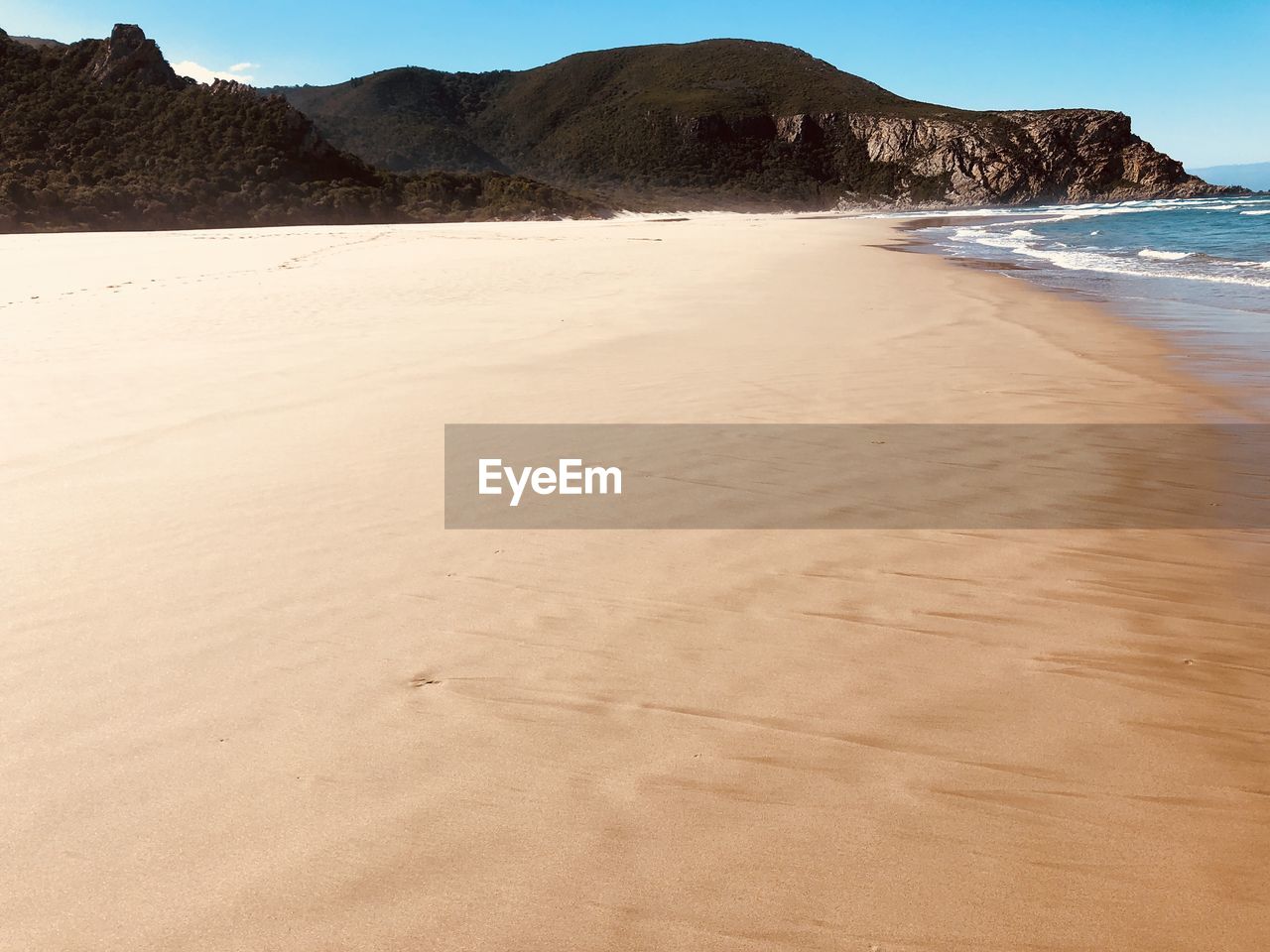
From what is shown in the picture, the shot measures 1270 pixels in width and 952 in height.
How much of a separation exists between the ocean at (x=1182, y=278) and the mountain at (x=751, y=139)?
81479mm

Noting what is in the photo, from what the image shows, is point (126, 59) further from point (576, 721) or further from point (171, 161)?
point (576, 721)

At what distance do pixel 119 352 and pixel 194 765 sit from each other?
6577mm

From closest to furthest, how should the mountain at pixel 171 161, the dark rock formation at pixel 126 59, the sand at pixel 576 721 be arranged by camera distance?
A: the sand at pixel 576 721 → the mountain at pixel 171 161 → the dark rock formation at pixel 126 59

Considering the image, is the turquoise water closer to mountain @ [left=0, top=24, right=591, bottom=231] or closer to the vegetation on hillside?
mountain @ [left=0, top=24, right=591, bottom=231]

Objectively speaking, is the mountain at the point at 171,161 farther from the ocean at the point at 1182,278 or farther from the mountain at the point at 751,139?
the mountain at the point at 751,139

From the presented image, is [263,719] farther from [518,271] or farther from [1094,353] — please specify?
[518,271]

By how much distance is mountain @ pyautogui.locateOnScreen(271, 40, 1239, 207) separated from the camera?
11306cm

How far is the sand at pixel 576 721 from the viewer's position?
1.76 metres

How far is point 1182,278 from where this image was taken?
1598 centimetres

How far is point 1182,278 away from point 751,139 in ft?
373

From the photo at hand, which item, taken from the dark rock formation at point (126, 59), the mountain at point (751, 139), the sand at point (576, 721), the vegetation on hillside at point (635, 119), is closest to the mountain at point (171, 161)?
the dark rock formation at point (126, 59)

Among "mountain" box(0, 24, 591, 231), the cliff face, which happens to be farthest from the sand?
the cliff face

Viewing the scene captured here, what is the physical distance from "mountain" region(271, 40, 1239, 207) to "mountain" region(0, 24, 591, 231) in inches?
2109

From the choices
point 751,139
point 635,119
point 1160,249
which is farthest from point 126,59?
point 751,139
